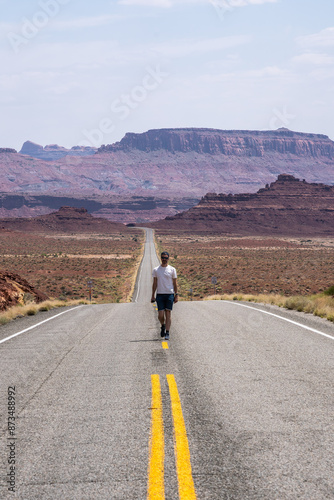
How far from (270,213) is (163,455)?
17917cm

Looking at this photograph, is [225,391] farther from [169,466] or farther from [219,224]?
[219,224]

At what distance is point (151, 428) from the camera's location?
16.6 ft

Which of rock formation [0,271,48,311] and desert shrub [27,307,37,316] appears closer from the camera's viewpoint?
desert shrub [27,307,37,316]

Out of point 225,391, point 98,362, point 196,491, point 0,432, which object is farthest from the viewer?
point 98,362

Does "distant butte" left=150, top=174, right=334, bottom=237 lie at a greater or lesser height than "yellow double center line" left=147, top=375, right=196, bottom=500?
greater

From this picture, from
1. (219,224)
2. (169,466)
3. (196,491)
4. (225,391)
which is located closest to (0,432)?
(169,466)

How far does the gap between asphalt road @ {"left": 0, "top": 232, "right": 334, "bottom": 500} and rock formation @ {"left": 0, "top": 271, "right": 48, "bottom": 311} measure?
10.3 m

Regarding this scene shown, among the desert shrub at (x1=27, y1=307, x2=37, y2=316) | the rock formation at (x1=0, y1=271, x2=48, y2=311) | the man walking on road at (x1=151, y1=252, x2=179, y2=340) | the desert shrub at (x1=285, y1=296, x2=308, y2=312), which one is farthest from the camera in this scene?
the rock formation at (x1=0, y1=271, x2=48, y2=311)

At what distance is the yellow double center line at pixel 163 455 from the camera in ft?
12.2

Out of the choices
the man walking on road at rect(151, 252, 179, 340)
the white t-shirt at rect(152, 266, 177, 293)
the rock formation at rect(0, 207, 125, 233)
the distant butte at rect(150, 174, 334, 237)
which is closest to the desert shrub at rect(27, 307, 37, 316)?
the man walking on road at rect(151, 252, 179, 340)

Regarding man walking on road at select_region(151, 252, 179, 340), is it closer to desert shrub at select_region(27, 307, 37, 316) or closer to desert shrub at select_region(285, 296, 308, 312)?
desert shrub at select_region(285, 296, 308, 312)

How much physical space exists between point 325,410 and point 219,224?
571 feet

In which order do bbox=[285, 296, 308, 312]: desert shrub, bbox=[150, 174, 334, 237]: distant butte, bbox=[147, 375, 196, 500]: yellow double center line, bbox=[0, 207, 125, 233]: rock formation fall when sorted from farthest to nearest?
bbox=[0, 207, 125, 233]: rock formation, bbox=[150, 174, 334, 237]: distant butte, bbox=[285, 296, 308, 312]: desert shrub, bbox=[147, 375, 196, 500]: yellow double center line

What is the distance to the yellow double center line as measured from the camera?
3.73 metres
